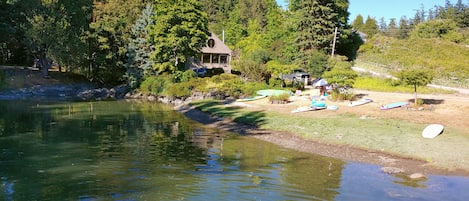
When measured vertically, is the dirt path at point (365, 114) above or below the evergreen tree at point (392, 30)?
below

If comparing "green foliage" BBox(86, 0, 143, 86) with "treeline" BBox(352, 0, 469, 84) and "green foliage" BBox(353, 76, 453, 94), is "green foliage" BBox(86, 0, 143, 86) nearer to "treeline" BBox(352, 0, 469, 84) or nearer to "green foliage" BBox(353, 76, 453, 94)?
"green foliage" BBox(353, 76, 453, 94)

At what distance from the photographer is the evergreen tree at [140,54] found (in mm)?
48719

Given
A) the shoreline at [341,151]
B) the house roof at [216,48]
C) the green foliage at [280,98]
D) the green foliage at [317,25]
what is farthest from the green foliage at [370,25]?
the shoreline at [341,151]

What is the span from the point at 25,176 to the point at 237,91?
87.7 ft

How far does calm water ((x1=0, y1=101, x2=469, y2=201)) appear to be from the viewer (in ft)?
38.6

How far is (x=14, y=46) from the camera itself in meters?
58.3

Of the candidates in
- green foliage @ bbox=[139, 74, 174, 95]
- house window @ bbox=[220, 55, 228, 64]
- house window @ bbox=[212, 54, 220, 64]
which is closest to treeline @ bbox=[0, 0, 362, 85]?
green foliage @ bbox=[139, 74, 174, 95]

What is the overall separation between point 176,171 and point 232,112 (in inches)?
590

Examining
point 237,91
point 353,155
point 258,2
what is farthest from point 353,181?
point 258,2

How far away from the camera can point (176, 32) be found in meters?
45.6

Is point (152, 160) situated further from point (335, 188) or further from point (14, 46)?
point (14, 46)

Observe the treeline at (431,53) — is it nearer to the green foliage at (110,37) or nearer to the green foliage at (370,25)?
the green foliage at (370,25)

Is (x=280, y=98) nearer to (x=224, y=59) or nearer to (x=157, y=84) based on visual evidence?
(x=157, y=84)

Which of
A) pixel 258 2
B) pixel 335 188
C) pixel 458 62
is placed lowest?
pixel 335 188
